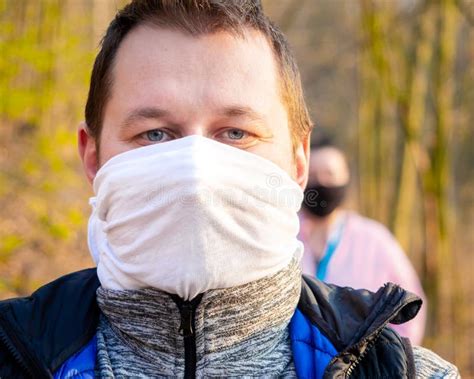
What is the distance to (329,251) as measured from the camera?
5.36m

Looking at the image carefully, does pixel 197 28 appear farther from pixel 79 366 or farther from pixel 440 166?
pixel 440 166

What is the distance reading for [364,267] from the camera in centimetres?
520

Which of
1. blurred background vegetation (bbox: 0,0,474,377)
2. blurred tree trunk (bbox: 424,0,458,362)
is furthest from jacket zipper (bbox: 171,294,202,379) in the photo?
blurred tree trunk (bbox: 424,0,458,362)

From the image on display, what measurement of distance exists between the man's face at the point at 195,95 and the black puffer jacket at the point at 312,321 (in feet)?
1.22

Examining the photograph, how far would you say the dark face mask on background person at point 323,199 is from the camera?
5.74 metres

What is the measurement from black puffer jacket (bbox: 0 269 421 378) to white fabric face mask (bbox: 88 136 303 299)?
0.45 ft

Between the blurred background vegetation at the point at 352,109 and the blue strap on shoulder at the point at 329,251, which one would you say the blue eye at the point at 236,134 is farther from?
the blurred background vegetation at the point at 352,109

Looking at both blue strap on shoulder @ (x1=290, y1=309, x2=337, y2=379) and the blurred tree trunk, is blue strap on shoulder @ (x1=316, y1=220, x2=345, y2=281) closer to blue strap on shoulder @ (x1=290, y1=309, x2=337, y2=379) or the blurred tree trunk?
blue strap on shoulder @ (x1=290, y1=309, x2=337, y2=379)

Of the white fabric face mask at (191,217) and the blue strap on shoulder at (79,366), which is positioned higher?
the white fabric face mask at (191,217)

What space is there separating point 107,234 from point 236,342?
43 cm

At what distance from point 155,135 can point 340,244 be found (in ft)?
11.6

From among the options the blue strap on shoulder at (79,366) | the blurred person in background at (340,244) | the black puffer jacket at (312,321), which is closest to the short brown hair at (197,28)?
the black puffer jacket at (312,321)

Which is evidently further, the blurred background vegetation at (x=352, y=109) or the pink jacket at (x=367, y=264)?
the blurred background vegetation at (x=352, y=109)

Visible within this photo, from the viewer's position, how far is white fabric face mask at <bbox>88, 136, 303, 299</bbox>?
185 cm
